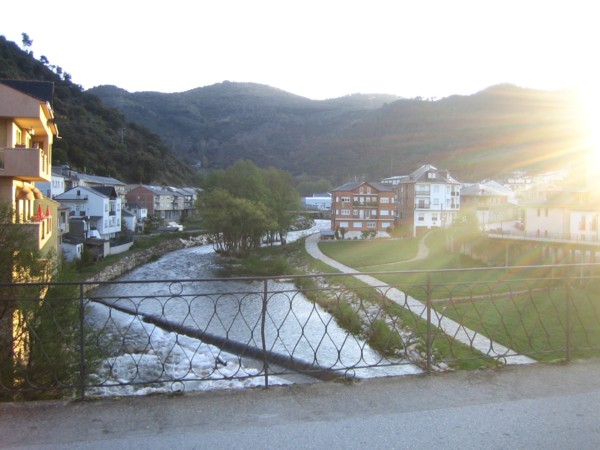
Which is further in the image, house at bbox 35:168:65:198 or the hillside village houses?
house at bbox 35:168:65:198

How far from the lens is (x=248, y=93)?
198m

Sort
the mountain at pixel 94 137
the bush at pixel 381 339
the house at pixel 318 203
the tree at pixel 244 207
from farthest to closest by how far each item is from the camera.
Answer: the house at pixel 318 203
the mountain at pixel 94 137
the tree at pixel 244 207
the bush at pixel 381 339

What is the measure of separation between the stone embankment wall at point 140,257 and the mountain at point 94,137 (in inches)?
899

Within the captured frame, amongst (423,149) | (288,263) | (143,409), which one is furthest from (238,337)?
(423,149)

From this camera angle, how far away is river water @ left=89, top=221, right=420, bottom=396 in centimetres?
612

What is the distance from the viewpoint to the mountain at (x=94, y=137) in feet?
236

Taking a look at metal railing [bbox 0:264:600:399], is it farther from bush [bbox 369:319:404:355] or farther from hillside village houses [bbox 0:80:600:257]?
hillside village houses [bbox 0:80:600:257]

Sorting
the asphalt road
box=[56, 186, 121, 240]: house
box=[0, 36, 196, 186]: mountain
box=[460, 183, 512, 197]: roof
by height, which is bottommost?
the asphalt road

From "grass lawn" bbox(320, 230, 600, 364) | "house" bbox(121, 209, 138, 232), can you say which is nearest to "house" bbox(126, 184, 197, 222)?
"house" bbox(121, 209, 138, 232)

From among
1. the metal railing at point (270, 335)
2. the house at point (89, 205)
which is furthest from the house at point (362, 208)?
the metal railing at point (270, 335)

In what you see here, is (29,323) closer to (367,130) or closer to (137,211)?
(137,211)

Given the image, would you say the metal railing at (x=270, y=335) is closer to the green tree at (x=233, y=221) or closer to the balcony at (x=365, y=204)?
the green tree at (x=233, y=221)

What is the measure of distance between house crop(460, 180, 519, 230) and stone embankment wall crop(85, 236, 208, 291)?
27879mm

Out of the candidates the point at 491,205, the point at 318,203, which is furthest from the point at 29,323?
the point at 318,203
